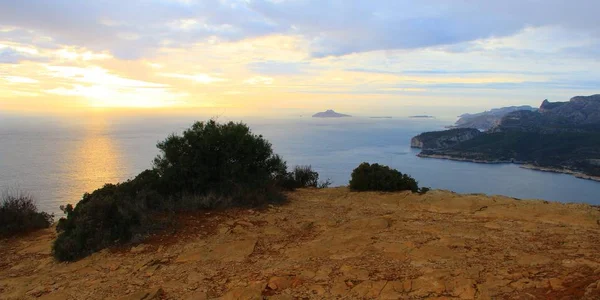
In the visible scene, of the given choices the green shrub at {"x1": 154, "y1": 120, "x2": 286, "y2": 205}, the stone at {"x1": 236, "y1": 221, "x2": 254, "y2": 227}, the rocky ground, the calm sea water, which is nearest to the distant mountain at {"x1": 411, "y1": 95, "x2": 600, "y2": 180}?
the calm sea water

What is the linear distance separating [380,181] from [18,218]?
917 cm

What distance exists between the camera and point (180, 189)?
9602 mm

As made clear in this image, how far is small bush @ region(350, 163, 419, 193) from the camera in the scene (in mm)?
11117

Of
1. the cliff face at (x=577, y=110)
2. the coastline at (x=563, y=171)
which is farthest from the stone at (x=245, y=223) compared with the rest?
the cliff face at (x=577, y=110)

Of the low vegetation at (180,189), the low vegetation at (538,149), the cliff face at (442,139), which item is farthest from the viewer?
the cliff face at (442,139)

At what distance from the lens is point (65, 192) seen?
26.5 m

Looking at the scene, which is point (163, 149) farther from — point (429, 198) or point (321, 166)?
point (321, 166)

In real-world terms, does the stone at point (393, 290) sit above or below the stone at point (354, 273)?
above

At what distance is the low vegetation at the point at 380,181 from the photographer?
11.1 m

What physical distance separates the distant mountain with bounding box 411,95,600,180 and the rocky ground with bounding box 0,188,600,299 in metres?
74.5

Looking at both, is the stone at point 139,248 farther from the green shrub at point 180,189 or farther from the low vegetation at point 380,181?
the low vegetation at point 380,181

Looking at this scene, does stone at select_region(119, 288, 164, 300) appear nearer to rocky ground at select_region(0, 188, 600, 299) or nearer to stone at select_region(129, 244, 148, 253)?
rocky ground at select_region(0, 188, 600, 299)

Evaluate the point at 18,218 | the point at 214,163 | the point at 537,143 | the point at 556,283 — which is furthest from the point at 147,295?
the point at 537,143

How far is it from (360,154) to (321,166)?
21325mm
